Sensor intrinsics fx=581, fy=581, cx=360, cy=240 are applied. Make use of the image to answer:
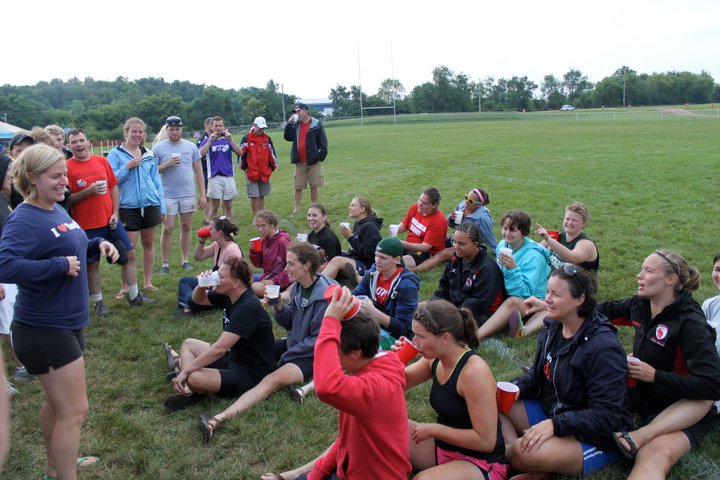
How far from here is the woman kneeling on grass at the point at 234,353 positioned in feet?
14.9

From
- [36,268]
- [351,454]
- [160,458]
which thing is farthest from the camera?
[160,458]

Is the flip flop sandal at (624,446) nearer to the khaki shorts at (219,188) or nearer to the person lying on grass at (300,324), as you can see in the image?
the person lying on grass at (300,324)

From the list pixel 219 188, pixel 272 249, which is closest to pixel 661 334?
pixel 272 249

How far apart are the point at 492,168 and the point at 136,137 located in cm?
1244

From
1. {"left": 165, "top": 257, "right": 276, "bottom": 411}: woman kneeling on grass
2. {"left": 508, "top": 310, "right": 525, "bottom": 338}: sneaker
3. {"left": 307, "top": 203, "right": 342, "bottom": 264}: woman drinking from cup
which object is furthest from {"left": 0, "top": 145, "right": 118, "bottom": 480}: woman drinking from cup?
{"left": 307, "top": 203, "right": 342, "bottom": 264}: woman drinking from cup

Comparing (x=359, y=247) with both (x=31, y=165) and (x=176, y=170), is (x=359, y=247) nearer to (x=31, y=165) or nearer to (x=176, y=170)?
(x=176, y=170)

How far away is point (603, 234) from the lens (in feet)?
30.9

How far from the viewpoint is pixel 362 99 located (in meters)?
83.9

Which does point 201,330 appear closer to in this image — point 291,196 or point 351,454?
point 351,454

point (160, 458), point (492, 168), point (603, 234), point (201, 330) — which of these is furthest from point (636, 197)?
point (160, 458)

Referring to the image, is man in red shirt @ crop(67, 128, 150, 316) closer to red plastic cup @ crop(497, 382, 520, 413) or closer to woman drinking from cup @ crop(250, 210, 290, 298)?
woman drinking from cup @ crop(250, 210, 290, 298)

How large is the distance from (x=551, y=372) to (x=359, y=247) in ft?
14.0

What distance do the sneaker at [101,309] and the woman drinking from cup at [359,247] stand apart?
107 inches

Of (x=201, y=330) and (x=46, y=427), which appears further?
(x=201, y=330)
